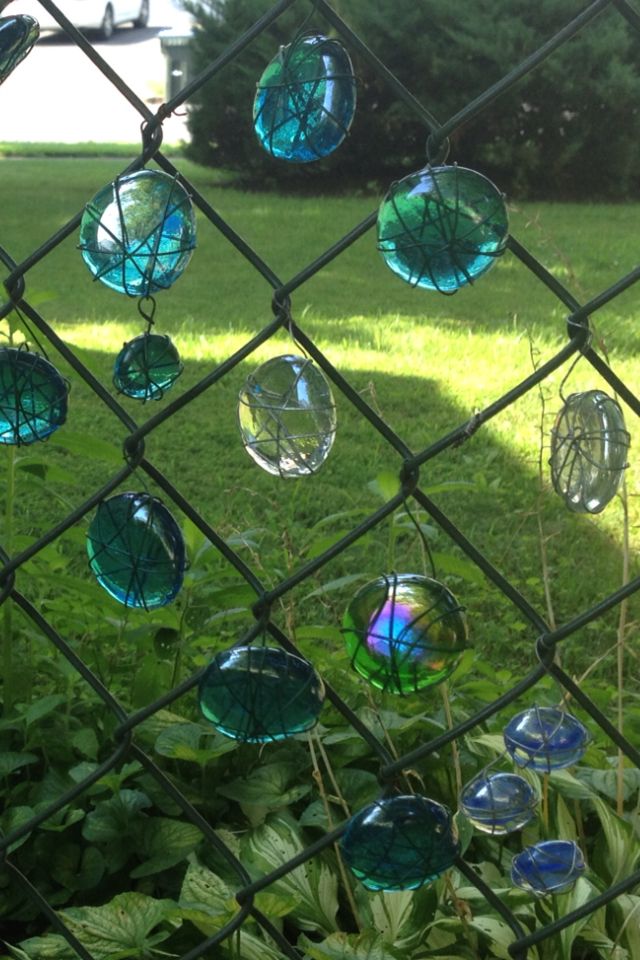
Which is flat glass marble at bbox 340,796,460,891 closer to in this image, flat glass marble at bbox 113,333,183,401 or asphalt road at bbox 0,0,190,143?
flat glass marble at bbox 113,333,183,401

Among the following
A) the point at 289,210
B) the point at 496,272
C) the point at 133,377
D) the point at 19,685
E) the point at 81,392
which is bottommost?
the point at 133,377

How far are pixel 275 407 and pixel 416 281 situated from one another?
0.31 feet

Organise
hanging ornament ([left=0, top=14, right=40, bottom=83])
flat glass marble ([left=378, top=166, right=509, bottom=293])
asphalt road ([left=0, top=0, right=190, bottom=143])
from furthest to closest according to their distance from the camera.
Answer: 1. asphalt road ([left=0, top=0, right=190, bottom=143])
2. hanging ornament ([left=0, top=14, right=40, bottom=83])
3. flat glass marble ([left=378, top=166, right=509, bottom=293])

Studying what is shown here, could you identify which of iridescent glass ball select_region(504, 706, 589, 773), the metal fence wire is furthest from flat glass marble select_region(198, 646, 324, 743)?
iridescent glass ball select_region(504, 706, 589, 773)

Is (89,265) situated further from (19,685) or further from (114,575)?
(19,685)

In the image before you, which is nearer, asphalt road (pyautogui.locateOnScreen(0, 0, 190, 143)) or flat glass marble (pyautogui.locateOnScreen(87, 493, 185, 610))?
flat glass marble (pyautogui.locateOnScreen(87, 493, 185, 610))

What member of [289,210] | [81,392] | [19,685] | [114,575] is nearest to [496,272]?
[289,210]

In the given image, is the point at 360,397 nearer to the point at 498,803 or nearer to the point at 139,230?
the point at 139,230

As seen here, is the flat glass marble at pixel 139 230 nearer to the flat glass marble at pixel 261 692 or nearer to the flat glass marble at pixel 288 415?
the flat glass marble at pixel 288 415

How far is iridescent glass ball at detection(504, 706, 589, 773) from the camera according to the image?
27.1 inches

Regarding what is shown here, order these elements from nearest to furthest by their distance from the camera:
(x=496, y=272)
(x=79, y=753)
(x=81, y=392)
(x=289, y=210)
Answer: (x=79, y=753) < (x=81, y=392) < (x=496, y=272) < (x=289, y=210)

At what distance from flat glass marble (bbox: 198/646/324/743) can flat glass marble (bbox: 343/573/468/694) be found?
0.05 meters

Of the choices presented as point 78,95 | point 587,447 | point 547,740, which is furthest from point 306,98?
point 78,95

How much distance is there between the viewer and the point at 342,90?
0.58 metres
